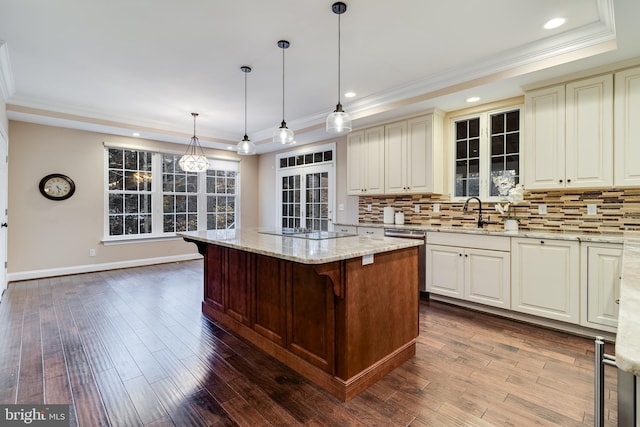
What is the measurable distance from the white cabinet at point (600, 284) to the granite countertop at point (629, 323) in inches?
48.8

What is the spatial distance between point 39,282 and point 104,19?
418 cm

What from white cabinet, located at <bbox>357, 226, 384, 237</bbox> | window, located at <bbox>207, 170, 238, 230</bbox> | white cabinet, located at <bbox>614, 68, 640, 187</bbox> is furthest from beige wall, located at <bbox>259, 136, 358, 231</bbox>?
white cabinet, located at <bbox>614, 68, 640, 187</bbox>

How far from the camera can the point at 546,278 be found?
115 inches

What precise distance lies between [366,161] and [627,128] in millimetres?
2866

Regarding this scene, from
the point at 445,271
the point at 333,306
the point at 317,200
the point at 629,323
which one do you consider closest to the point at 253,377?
the point at 333,306

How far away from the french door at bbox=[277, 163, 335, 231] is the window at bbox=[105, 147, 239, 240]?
4.17 feet

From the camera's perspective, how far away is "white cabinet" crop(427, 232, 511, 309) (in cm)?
321

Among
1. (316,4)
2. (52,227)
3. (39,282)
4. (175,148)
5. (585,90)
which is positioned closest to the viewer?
(316,4)

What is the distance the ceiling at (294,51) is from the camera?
2.40 meters

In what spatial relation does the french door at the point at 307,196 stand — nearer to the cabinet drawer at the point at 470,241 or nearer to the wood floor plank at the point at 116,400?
the cabinet drawer at the point at 470,241

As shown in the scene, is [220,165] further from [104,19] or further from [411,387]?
[411,387]

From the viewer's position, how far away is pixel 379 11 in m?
2.42

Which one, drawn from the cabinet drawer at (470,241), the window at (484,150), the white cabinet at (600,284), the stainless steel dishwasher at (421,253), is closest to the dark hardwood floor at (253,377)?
the white cabinet at (600,284)

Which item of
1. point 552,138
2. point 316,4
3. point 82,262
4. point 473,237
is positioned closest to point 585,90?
point 552,138
